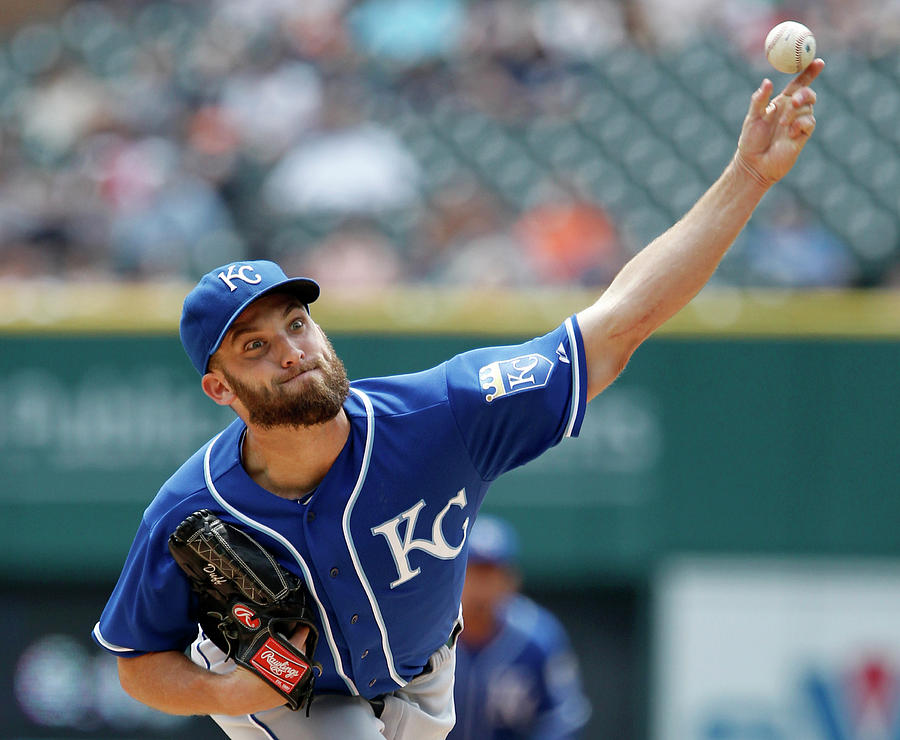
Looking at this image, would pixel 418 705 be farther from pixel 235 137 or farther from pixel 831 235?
pixel 235 137

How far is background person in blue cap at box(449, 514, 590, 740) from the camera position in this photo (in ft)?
16.2

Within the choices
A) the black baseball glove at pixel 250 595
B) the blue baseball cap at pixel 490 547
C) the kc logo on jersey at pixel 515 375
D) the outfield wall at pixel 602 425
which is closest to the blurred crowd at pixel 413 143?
the outfield wall at pixel 602 425

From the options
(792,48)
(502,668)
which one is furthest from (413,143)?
(792,48)

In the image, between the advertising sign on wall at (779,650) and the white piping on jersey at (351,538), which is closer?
the white piping on jersey at (351,538)

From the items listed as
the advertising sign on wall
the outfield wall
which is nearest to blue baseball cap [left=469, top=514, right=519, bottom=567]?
the outfield wall

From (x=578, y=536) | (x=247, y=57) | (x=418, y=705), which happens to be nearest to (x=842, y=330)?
(x=578, y=536)

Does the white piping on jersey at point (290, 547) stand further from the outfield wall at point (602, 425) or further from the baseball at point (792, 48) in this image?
the outfield wall at point (602, 425)

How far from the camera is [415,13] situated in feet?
30.9

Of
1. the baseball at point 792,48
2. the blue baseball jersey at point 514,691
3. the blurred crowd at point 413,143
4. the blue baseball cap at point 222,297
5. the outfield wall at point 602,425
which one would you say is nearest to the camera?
the baseball at point 792,48

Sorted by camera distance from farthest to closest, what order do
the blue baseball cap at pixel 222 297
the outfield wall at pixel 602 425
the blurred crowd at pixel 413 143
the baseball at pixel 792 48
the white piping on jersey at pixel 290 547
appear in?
1. the blurred crowd at pixel 413 143
2. the outfield wall at pixel 602 425
3. the white piping on jersey at pixel 290 547
4. the blue baseball cap at pixel 222 297
5. the baseball at pixel 792 48

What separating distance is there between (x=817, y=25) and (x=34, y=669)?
5.83 metres

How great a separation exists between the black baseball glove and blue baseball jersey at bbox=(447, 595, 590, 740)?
212 centimetres

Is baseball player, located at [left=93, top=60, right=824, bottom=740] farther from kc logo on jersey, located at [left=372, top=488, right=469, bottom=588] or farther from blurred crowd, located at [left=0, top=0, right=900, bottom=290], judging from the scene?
blurred crowd, located at [left=0, top=0, right=900, bottom=290]

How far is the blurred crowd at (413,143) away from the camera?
296 inches
